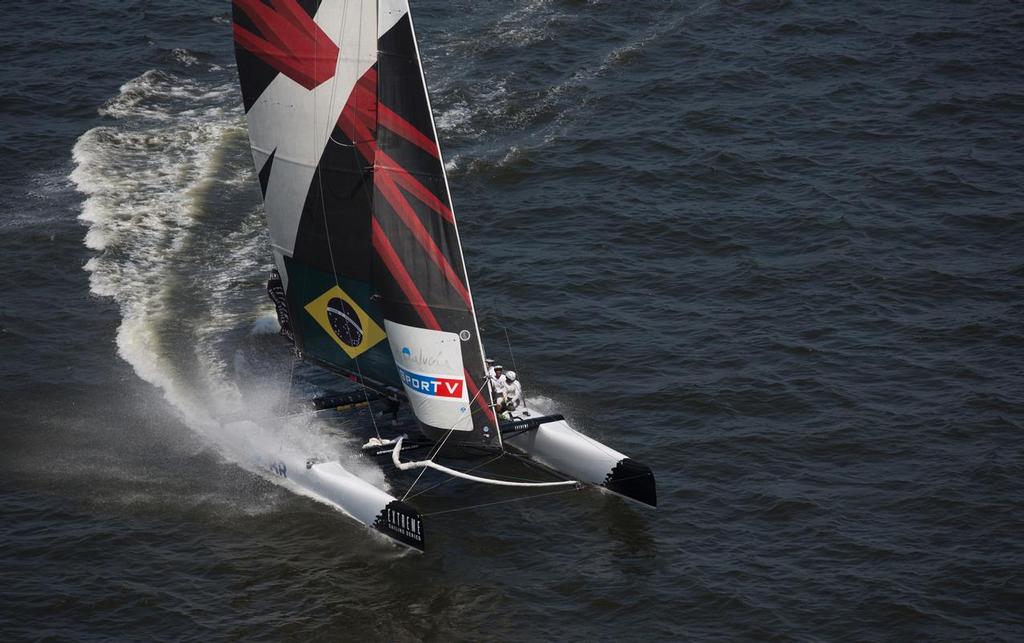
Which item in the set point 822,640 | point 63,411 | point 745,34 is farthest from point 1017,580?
point 745,34

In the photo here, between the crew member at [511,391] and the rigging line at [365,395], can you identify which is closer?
the crew member at [511,391]

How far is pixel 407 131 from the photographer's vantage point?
2489 cm

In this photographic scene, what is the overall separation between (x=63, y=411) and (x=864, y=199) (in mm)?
24305

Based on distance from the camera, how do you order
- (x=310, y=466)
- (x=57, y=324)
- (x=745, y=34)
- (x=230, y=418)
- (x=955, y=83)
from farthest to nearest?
(x=745, y=34) < (x=955, y=83) < (x=57, y=324) < (x=230, y=418) < (x=310, y=466)

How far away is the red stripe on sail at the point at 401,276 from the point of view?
2602 centimetres

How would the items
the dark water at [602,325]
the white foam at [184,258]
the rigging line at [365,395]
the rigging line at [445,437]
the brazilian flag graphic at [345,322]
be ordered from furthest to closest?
the white foam at [184,258] < the rigging line at [365,395] < the brazilian flag graphic at [345,322] < the rigging line at [445,437] < the dark water at [602,325]

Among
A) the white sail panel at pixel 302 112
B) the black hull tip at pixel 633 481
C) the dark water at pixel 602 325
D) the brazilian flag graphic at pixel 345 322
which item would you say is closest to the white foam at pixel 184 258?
the dark water at pixel 602 325

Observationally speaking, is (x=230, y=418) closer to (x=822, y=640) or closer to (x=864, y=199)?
(x=822, y=640)

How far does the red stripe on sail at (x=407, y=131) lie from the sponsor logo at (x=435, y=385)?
15.0ft

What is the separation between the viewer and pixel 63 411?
31.0 m

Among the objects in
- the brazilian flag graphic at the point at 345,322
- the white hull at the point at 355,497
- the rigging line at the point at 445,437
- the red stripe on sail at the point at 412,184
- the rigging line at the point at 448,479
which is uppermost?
the red stripe on sail at the point at 412,184

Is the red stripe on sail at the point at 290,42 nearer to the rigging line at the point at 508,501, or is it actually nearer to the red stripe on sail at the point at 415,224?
the red stripe on sail at the point at 415,224

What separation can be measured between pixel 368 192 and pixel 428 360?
3.58 meters

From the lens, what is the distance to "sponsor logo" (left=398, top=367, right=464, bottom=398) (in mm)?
26531
